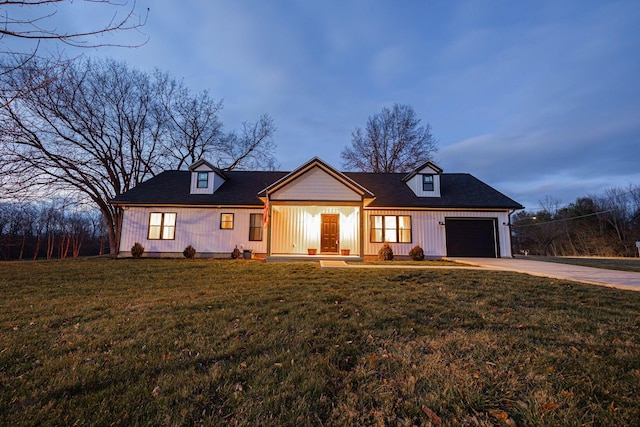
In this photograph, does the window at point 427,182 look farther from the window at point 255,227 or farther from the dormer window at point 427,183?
the window at point 255,227

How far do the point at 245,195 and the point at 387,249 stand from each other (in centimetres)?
885

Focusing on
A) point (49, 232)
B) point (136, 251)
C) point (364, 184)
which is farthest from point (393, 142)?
point (49, 232)

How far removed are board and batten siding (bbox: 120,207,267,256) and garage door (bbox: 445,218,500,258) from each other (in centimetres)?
1072

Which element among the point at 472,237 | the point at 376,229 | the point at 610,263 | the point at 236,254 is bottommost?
the point at 610,263

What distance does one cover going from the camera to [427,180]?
51.4 feet

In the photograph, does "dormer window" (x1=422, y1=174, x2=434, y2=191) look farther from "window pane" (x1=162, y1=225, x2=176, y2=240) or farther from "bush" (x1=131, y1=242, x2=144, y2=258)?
"bush" (x1=131, y1=242, x2=144, y2=258)

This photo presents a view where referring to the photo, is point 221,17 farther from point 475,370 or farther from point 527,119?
point 527,119

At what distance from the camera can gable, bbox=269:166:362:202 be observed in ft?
42.1

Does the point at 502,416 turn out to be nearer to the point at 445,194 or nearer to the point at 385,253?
the point at 385,253

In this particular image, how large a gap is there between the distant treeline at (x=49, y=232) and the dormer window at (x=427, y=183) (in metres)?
22.4

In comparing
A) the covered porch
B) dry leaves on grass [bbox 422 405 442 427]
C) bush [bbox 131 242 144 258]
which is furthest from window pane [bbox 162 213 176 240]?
dry leaves on grass [bbox 422 405 442 427]

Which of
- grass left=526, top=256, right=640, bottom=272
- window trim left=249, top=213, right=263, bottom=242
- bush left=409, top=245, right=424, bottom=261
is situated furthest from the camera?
window trim left=249, top=213, right=263, bottom=242

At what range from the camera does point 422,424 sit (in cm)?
185

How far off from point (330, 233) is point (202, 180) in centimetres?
856
